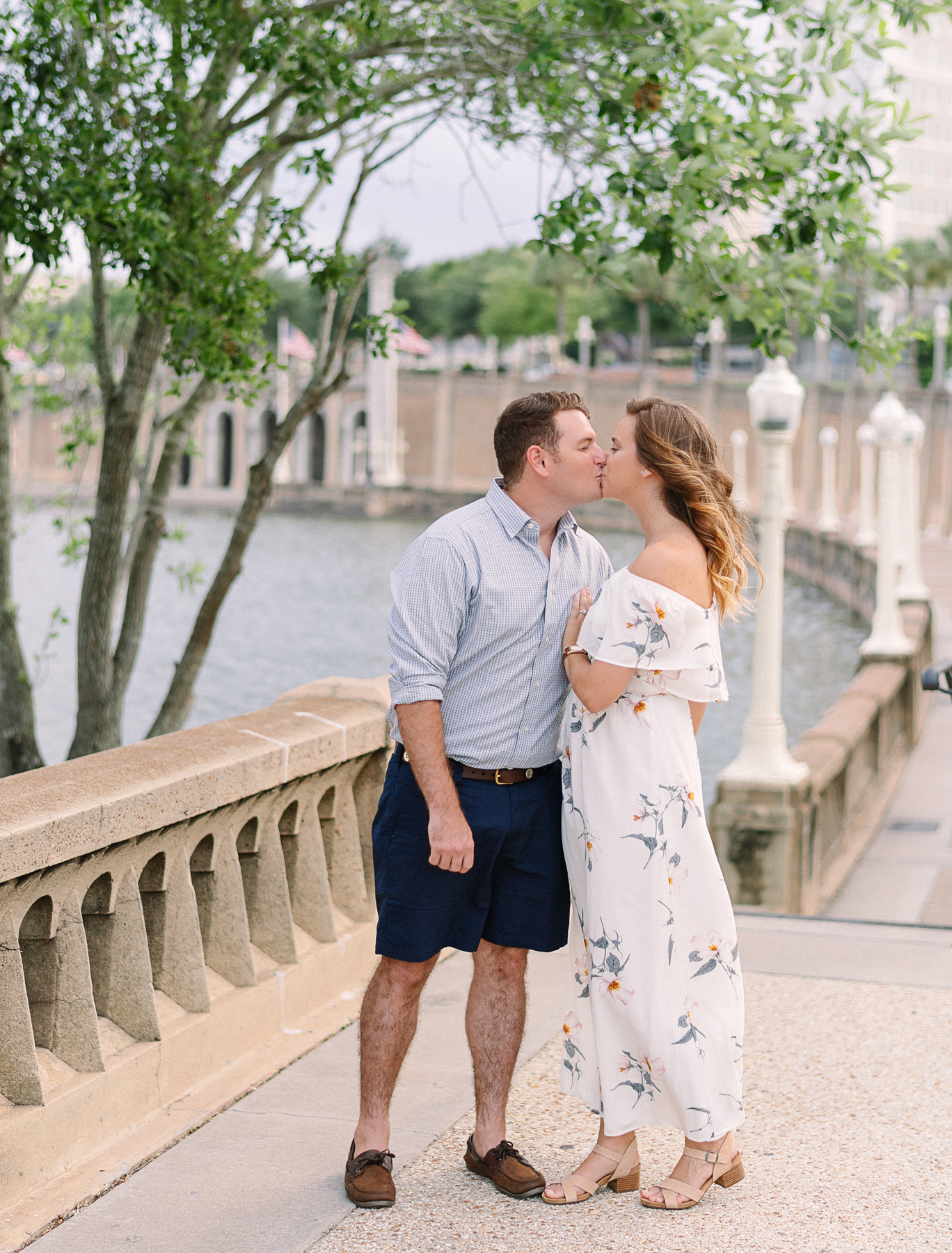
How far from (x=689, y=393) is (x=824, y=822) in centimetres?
5890

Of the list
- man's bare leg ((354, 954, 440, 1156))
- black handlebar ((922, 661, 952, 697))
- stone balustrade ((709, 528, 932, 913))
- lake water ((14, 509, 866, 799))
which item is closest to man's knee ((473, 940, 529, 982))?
man's bare leg ((354, 954, 440, 1156))

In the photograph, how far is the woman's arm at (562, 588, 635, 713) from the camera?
117 inches

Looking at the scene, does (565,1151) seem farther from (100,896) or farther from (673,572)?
(673,572)

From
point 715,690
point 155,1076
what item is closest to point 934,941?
point 715,690

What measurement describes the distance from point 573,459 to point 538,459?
0.24 ft

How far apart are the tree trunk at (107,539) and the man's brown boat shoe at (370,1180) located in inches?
141

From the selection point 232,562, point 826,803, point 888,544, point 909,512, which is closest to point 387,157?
point 232,562

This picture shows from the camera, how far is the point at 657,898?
3031mm

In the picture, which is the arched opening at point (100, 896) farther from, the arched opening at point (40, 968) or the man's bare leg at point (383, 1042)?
the man's bare leg at point (383, 1042)

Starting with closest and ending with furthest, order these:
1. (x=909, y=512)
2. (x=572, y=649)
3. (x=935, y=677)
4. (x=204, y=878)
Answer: (x=572, y=649)
(x=204, y=878)
(x=935, y=677)
(x=909, y=512)

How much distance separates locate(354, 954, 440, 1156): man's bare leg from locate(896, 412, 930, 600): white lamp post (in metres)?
15.2

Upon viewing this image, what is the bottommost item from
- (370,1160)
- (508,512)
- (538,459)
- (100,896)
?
(370,1160)

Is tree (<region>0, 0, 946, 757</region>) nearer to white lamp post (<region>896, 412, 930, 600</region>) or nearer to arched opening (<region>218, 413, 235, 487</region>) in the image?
white lamp post (<region>896, 412, 930, 600</region>)

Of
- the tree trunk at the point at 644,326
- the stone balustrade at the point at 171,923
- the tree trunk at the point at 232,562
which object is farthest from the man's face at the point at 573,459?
the tree trunk at the point at 644,326
